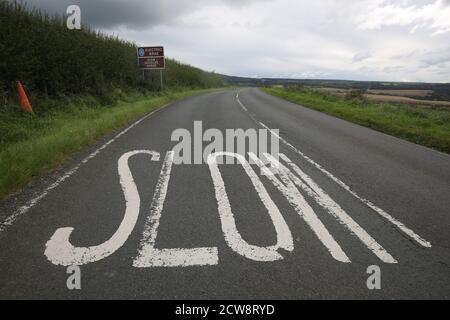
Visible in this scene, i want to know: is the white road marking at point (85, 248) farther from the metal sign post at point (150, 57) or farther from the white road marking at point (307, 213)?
the metal sign post at point (150, 57)

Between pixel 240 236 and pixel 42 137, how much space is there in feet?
21.0

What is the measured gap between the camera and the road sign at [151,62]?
88.7 feet

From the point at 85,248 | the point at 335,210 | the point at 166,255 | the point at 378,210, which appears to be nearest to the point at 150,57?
the point at 335,210

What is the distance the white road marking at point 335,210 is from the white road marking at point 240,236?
0.70m

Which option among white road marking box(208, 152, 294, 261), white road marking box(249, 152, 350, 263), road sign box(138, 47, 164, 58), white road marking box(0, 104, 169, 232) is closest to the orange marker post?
white road marking box(0, 104, 169, 232)

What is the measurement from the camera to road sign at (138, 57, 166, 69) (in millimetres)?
27047

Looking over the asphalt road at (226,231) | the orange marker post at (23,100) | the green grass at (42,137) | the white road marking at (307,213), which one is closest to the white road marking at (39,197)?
the asphalt road at (226,231)

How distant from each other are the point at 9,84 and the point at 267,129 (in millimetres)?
8856

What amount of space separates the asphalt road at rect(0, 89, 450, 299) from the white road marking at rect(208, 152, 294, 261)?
20 millimetres

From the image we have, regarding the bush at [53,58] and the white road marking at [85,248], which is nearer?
the white road marking at [85,248]

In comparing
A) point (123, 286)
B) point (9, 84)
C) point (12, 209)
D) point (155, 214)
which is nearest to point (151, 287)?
point (123, 286)

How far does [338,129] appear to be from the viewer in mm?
12031

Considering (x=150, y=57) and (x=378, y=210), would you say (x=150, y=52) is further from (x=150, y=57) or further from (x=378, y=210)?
(x=378, y=210)

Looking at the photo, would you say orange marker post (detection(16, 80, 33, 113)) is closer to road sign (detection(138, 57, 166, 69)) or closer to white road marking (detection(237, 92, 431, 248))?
white road marking (detection(237, 92, 431, 248))
